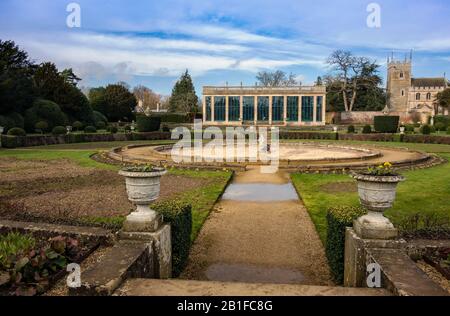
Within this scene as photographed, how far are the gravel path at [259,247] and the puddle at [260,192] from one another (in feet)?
2.89

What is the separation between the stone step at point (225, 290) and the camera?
4.00 m

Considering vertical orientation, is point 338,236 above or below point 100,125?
below

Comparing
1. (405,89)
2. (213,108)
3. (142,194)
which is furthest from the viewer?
(405,89)

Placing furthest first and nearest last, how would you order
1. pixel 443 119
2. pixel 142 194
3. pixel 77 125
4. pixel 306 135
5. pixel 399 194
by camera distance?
pixel 443 119, pixel 77 125, pixel 306 135, pixel 399 194, pixel 142 194

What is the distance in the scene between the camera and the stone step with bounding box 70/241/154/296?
3938mm

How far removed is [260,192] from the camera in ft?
39.4

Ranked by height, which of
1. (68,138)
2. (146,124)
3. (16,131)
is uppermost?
(146,124)

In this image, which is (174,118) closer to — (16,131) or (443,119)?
(16,131)

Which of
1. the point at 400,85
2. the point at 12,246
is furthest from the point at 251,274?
the point at 400,85

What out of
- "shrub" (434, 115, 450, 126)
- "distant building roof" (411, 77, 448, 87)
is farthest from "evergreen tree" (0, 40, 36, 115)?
"distant building roof" (411, 77, 448, 87)

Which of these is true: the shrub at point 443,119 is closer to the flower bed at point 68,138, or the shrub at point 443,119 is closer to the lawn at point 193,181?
the flower bed at point 68,138

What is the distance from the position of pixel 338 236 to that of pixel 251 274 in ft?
4.84

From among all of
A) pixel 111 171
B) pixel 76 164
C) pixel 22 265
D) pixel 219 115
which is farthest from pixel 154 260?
pixel 219 115

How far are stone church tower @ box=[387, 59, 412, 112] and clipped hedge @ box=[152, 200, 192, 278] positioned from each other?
86864 millimetres
